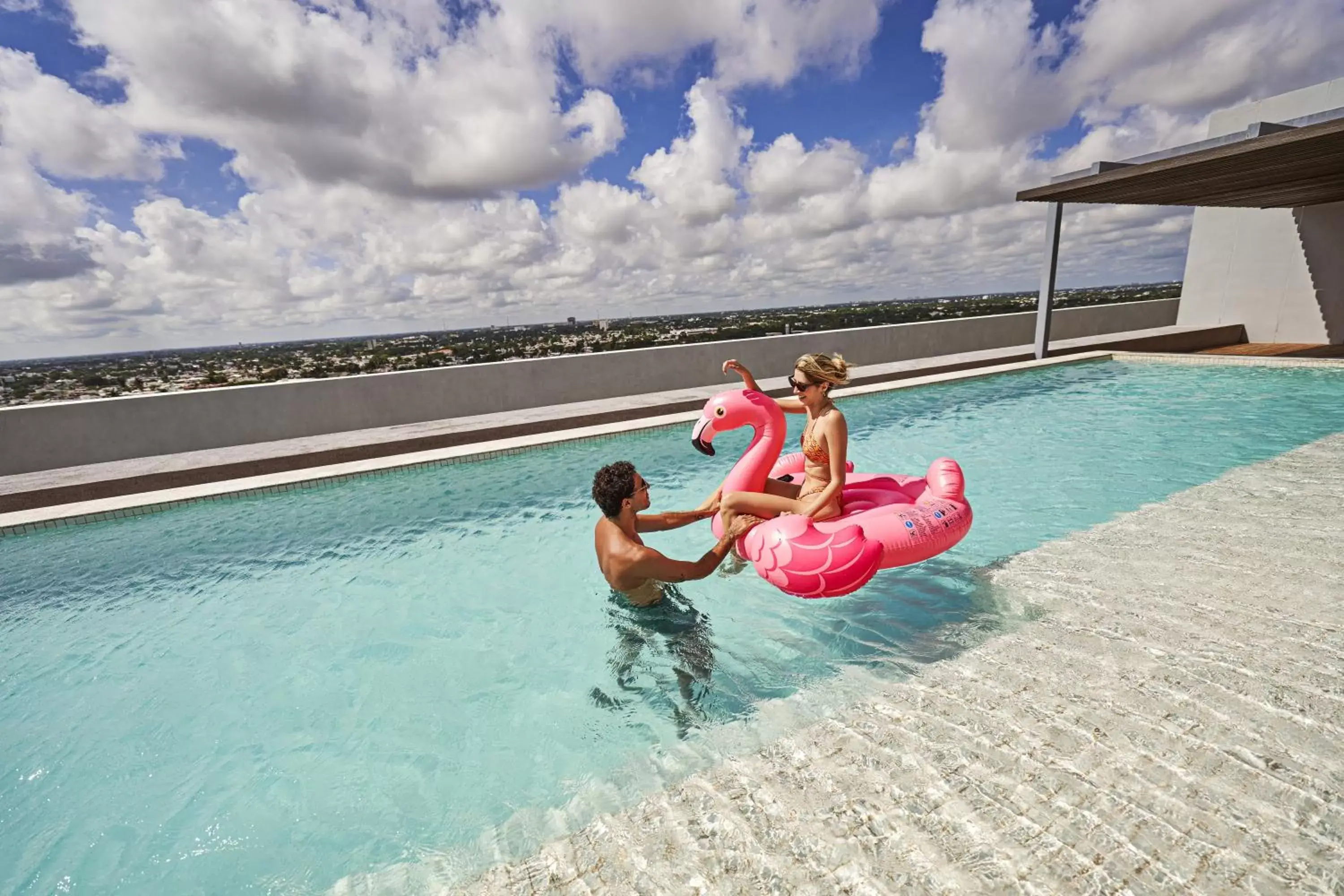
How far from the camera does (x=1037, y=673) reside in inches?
113

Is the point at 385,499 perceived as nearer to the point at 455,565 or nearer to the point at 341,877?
the point at 455,565

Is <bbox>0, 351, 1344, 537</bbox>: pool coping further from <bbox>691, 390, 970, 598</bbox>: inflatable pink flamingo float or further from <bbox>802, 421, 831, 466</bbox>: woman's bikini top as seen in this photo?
<bbox>802, 421, 831, 466</bbox>: woman's bikini top

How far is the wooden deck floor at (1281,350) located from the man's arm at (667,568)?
50.7 ft

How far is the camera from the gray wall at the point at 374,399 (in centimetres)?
787

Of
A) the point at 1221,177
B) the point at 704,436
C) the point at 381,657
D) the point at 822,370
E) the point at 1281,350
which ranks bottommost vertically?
the point at 381,657

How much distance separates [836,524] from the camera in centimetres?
347

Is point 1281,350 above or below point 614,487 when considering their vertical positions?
below

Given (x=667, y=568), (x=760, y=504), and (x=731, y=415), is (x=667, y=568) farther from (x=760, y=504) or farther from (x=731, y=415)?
(x=731, y=415)

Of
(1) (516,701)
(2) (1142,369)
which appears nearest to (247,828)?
(1) (516,701)

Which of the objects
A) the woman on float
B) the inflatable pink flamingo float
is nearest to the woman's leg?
the woman on float

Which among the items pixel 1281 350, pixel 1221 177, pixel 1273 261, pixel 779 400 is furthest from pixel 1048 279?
pixel 779 400

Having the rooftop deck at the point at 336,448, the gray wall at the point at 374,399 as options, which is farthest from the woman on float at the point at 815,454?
the gray wall at the point at 374,399

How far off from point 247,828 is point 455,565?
112 inches

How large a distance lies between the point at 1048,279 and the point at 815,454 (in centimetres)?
1287
